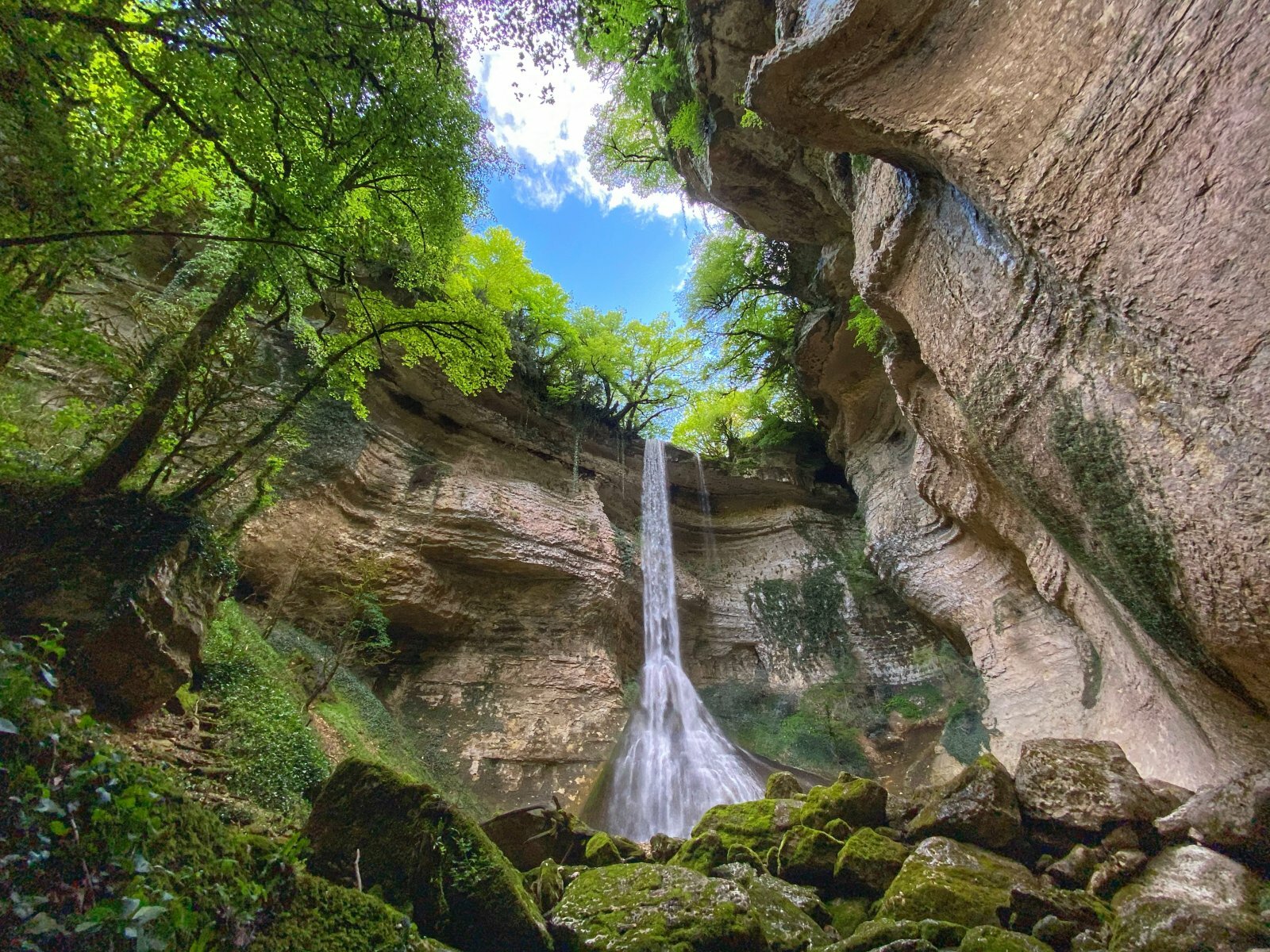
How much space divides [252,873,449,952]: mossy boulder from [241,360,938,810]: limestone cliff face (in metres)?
7.76

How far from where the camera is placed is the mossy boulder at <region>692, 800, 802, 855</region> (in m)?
5.43

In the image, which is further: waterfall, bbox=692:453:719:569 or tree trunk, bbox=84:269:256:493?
waterfall, bbox=692:453:719:569

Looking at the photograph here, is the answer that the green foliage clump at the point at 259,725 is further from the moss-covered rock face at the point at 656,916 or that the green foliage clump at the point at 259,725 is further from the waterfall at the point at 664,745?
the waterfall at the point at 664,745

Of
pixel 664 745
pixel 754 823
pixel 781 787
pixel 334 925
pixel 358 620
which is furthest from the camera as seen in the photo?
pixel 664 745

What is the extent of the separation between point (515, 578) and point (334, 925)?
9810mm

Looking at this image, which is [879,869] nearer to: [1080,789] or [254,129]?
[1080,789]

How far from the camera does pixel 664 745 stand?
11438 millimetres

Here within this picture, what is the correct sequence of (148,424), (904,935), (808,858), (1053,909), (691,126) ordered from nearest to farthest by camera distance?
(904,935) < (1053,909) < (148,424) < (808,858) < (691,126)

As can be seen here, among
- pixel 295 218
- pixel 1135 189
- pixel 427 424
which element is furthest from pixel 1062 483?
pixel 427 424

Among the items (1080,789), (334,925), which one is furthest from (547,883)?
(1080,789)

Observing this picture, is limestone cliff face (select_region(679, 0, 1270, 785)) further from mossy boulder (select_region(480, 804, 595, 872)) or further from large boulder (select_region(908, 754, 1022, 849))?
mossy boulder (select_region(480, 804, 595, 872))

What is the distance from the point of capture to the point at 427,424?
1263cm

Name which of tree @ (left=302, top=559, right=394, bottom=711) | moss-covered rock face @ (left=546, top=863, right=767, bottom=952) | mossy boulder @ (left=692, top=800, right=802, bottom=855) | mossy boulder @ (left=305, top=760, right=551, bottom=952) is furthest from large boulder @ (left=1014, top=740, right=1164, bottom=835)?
tree @ (left=302, top=559, right=394, bottom=711)

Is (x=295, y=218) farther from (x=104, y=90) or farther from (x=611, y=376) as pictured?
(x=611, y=376)
